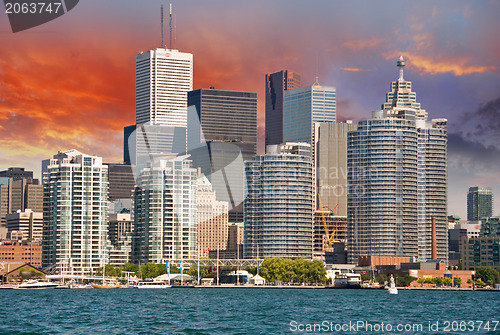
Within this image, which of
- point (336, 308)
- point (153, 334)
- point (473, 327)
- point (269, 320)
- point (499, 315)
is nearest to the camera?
point (153, 334)

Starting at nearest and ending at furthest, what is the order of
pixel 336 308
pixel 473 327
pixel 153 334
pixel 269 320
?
pixel 153 334, pixel 473 327, pixel 269 320, pixel 336 308

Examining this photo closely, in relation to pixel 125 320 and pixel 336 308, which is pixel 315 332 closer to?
pixel 125 320

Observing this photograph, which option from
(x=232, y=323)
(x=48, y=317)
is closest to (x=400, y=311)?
(x=232, y=323)

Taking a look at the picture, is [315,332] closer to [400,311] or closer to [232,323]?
[232,323]

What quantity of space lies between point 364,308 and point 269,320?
3921cm

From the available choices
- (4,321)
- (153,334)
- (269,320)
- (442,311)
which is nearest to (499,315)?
(442,311)

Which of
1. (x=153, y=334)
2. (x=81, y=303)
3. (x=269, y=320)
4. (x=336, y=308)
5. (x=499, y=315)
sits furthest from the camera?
(x=81, y=303)

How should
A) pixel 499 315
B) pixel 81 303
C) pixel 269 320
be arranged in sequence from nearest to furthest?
pixel 269 320
pixel 499 315
pixel 81 303

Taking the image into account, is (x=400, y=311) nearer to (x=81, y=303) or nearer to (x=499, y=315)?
(x=499, y=315)

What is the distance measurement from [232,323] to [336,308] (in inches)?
1752

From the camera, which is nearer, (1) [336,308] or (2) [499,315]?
(2) [499,315]

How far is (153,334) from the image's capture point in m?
117

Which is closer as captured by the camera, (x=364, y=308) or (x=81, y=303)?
(x=364, y=308)

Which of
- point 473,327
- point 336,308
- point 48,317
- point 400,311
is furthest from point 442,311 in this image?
point 48,317
